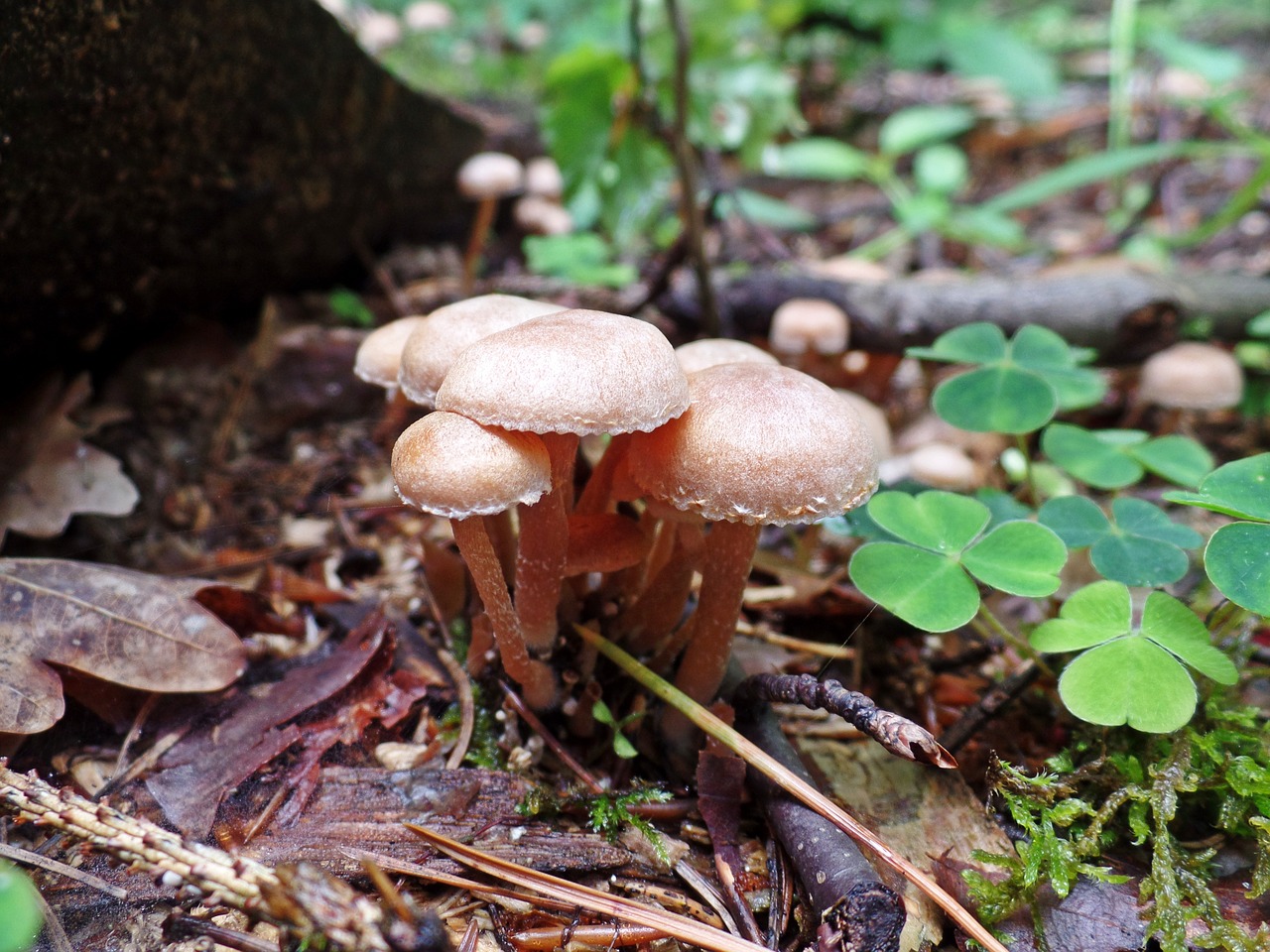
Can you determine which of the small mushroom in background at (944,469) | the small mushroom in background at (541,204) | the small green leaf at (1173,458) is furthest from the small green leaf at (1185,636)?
the small mushroom in background at (541,204)

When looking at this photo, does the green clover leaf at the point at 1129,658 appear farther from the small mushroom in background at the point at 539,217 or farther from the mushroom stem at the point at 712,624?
the small mushroom in background at the point at 539,217

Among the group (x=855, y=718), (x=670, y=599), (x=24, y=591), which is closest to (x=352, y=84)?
(x=24, y=591)

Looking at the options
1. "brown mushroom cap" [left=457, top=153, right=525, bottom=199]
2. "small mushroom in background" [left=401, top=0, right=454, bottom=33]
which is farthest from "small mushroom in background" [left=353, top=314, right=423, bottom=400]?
"small mushroom in background" [left=401, top=0, right=454, bottom=33]

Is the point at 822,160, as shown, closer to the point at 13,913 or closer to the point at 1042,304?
the point at 1042,304

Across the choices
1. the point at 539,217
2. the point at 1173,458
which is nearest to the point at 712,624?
the point at 1173,458


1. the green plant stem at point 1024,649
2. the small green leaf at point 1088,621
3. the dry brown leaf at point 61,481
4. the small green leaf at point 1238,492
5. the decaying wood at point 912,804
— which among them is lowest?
the decaying wood at point 912,804

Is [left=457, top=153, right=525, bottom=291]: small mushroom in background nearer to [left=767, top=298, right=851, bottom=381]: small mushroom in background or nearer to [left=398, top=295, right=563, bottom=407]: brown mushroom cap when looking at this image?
[left=767, top=298, right=851, bottom=381]: small mushroom in background
